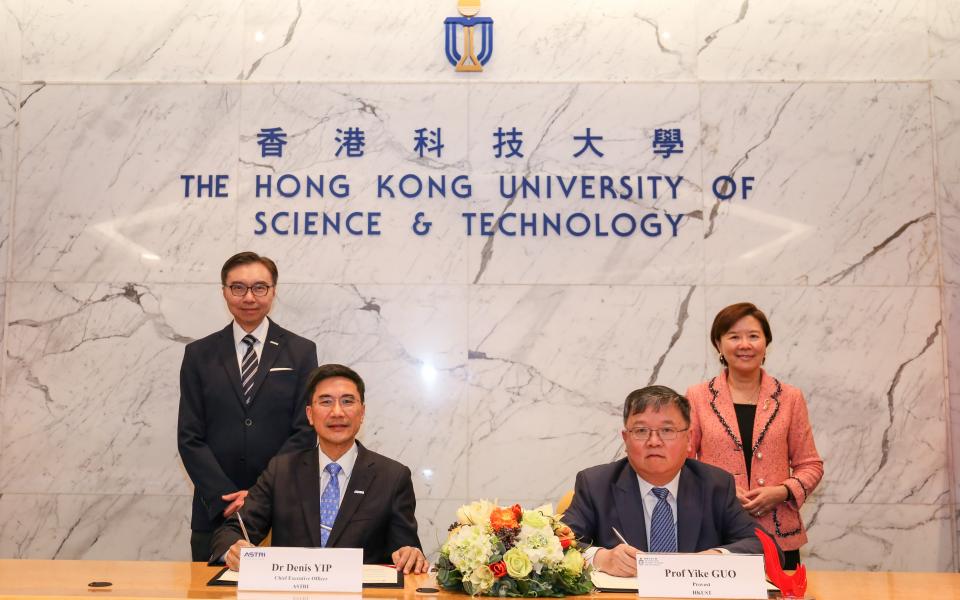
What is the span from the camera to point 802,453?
362 centimetres

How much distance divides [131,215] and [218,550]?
9.17ft

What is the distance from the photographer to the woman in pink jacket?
3553mm

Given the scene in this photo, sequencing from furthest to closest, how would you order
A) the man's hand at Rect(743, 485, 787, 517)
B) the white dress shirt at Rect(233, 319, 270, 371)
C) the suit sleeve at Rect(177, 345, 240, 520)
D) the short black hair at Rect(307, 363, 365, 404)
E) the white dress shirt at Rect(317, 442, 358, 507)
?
the white dress shirt at Rect(233, 319, 270, 371) → the suit sleeve at Rect(177, 345, 240, 520) → the man's hand at Rect(743, 485, 787, 517) → the short black hair at Rect(307, 363, 365, 404) → the white dress shirt at Rect(317, 442, 358, 507)

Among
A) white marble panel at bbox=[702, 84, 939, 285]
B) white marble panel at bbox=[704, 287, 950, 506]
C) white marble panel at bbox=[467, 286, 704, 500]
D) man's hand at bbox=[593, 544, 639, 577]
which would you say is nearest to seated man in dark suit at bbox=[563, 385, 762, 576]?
man's hand at bbox=[593, 544, 639, 577]

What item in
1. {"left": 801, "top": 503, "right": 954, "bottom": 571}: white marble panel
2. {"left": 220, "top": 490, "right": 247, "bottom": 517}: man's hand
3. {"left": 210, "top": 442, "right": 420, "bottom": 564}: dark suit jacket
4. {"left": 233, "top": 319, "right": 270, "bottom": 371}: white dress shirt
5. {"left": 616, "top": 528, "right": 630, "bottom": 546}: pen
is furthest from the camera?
{"left": 801, "top": 503, "right": 954, "bottom": 571}: white marble panel

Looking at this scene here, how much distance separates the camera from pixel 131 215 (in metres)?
5.03

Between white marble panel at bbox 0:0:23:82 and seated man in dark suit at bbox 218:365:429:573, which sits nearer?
seated man in dark suit at bbox 218:365:429:573

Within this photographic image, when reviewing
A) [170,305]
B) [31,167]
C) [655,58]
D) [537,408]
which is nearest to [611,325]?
[537,408]

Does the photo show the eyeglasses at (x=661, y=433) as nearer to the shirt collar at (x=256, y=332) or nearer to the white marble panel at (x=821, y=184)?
the shirt collar at (x=256, y=332)

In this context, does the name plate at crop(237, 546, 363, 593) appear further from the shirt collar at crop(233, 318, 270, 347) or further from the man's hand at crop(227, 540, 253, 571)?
the shirt collar at crop(233, 318, 270, 347)

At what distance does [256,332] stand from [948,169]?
370 cm

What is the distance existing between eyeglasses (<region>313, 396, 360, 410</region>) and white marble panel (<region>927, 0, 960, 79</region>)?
3.76 m

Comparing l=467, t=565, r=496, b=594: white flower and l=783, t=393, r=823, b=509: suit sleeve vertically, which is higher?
l=783, t=393, r=823, b=509: suit sleeve

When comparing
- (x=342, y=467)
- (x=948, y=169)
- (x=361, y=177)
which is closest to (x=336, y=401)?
(x=342, y=467)
